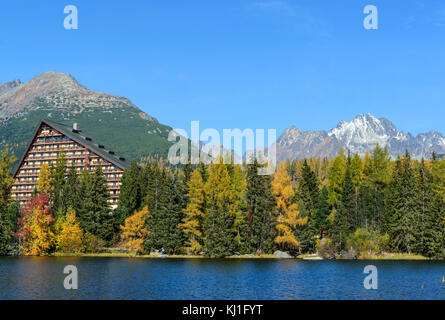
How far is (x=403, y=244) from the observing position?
95750mm

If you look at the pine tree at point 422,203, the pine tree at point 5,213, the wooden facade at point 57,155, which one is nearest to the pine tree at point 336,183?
the pine tree at point 422,203

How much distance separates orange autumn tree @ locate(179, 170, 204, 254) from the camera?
3777 inches

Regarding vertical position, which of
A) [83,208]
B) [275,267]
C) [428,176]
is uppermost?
[428,176]

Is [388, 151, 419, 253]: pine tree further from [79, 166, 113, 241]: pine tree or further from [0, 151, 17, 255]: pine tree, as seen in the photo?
[0, 151, 17, 255]: pine tree

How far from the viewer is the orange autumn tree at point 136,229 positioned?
9706 centimetres

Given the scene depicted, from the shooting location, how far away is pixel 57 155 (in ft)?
459

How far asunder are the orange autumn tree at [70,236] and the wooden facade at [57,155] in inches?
1512

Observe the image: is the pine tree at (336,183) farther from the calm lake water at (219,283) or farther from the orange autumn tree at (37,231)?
the orange autumn tree at (37,231)

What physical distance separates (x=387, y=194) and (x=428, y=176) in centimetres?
905

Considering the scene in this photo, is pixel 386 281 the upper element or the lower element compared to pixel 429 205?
lower

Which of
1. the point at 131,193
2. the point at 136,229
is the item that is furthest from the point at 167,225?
the point at 131,193
